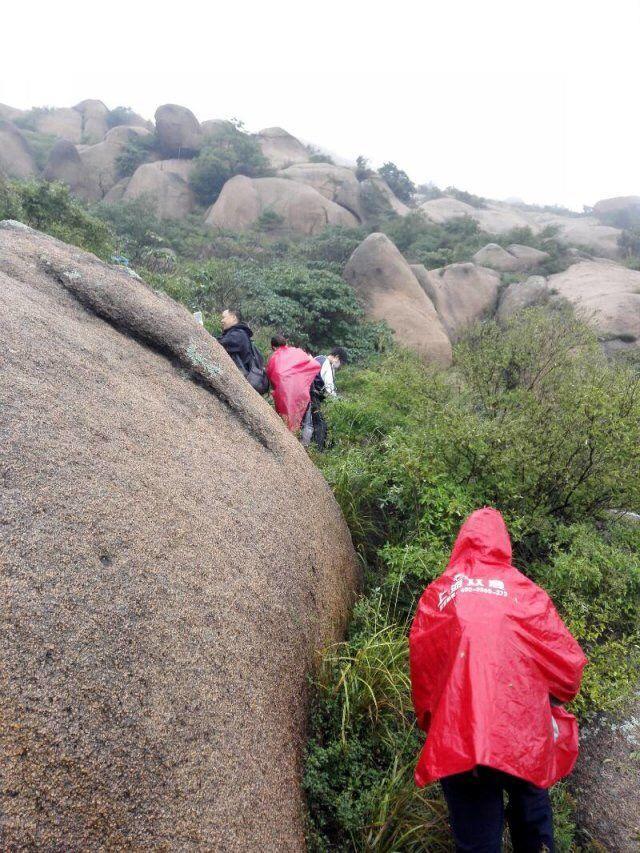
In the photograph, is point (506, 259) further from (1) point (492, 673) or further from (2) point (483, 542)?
(1) point (492, 673)

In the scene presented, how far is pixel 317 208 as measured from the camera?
2323 cm

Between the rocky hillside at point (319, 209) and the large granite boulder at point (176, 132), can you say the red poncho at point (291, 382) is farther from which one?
the large granite boulder at point (176, 132)

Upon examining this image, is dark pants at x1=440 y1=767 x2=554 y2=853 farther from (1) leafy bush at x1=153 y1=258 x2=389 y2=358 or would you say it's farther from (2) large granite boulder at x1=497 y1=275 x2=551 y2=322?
(2) large granite boulder at x1=497 y1=275 x2=551 y2=322

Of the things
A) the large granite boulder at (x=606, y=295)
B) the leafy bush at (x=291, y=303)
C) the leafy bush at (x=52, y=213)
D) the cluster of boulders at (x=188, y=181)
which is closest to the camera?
the leafy bush at (x=52, y=213)

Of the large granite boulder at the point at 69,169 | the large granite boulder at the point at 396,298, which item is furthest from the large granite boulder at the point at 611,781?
the large granite boulder at the point at 69,169

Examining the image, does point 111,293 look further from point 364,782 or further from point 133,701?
point 364,782

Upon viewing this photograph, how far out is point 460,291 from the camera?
17516 millimetres

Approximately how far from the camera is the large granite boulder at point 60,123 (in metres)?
31.2

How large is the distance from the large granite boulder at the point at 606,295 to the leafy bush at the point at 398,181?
1470cm

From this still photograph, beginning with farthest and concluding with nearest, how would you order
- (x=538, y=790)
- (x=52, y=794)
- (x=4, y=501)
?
(x=538, y=790)
(x=4, y=501)
(x=52, y=794)

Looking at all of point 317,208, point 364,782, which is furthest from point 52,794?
point 317,208

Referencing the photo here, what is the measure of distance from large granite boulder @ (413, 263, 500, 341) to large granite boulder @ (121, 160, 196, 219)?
44.2 feet

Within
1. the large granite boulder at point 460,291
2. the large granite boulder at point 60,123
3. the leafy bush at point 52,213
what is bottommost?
the large granite boulder at point 460,291

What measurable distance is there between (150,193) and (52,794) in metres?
25.7
